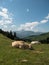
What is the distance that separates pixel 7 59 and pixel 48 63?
262 inches

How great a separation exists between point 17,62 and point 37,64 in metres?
3.05

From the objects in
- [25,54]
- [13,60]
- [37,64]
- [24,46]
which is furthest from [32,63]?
[24,46]

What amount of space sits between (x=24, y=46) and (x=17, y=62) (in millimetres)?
13823

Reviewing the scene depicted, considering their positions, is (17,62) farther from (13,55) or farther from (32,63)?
(13,55)

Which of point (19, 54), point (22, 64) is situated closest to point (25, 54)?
point (19, 54)

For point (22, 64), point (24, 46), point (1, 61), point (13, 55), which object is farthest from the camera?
point (24, 46)

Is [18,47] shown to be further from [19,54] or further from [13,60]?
[13,60]

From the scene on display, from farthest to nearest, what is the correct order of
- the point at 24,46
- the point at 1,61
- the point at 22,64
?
1. the point at 24,46
2. the point at 1,61
3. the point at 22,64

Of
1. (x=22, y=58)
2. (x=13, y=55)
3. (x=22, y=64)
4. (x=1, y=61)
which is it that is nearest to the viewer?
(x=22, y=64)

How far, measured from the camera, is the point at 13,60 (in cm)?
2975

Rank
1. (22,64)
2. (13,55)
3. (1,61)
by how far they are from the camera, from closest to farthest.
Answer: (22,64)
(1,61)
(13,55)

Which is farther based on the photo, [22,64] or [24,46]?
[24,46]

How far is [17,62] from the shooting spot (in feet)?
93.4

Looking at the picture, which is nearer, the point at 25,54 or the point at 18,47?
the point at 25,54
